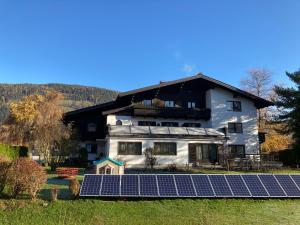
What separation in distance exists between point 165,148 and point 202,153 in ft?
13.3

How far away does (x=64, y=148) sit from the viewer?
117 ft

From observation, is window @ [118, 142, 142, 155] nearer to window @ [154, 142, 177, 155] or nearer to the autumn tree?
window @ [154, 142, 177, 155]

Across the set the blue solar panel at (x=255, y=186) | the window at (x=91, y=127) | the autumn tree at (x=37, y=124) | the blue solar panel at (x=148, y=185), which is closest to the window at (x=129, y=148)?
the autumn tree at (x=37, y=124)

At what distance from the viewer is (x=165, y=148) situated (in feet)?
116

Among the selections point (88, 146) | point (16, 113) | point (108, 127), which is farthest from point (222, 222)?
point (16, 113)

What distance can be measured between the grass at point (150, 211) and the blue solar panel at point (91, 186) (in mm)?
347

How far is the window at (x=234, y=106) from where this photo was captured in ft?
141

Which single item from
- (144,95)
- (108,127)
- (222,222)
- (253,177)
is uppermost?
(144,95)

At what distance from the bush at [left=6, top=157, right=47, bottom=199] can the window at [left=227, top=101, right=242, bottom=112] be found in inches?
1243

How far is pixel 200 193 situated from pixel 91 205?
15.3 ft

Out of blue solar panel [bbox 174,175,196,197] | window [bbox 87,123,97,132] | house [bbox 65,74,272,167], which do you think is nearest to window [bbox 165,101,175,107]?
house [bbox 65,74,272,167]

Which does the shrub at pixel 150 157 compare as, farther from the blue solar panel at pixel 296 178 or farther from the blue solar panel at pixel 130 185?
the blue solar panel at pixel 296 178

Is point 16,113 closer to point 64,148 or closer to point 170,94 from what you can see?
point 64,148

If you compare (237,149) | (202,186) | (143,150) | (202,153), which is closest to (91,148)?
(143,150)
